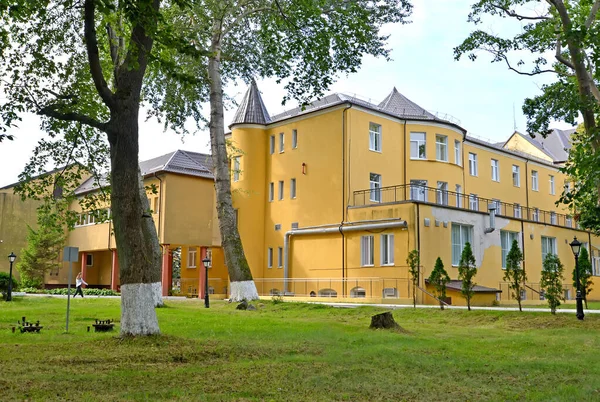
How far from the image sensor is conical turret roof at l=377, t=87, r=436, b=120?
3809cm

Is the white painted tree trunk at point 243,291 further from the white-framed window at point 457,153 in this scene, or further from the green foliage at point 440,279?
the white-framed window at point 457,153

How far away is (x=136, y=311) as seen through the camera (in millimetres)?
12586

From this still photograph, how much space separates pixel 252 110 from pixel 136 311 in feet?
93.4

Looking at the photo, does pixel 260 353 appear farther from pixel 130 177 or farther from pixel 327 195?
pixel 327 195

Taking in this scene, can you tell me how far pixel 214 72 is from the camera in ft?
89.9

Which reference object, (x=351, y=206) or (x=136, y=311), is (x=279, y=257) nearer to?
(x=351, y=206)

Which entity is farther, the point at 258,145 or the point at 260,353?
the point at 258,145

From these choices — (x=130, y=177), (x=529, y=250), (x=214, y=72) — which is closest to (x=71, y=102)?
(x=130, y=177)

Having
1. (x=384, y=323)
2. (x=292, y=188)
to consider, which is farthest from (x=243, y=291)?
(x=292, y=188)

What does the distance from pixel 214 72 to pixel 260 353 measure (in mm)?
18332

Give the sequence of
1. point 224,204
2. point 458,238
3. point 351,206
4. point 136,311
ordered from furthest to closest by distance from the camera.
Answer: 1. point 351,206
2. point 458,238
3. point 224,204
4. point 136,311

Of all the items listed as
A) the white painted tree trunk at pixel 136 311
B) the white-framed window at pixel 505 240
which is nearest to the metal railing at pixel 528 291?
the white-framed window at pixel 505 240

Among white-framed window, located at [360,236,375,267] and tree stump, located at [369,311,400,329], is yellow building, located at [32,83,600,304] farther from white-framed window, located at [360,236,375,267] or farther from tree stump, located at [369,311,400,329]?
tree stump, located at [369,311,400,329]

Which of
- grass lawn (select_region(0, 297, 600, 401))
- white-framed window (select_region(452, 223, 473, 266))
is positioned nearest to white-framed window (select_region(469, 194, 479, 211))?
white-framed window (select_region(452, 223, 473, 266))
